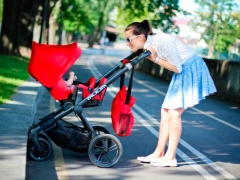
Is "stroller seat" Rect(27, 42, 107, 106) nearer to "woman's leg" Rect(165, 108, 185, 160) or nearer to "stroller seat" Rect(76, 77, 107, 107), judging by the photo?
"stroller seat" Rect(76, 77, 107, 107)

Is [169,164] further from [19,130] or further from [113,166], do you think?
[19,130]

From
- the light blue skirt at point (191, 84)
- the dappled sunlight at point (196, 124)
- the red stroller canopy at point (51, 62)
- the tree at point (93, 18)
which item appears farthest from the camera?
the tree at point (93, 18)

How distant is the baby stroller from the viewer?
6926 millimetres

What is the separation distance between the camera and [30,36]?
31.0 metres

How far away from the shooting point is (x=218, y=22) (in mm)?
46781

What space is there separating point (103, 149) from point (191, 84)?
1.32 metres

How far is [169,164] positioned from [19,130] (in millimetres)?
2147

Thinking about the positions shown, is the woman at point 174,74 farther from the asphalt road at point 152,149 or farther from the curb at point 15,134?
the curb at point 15,134

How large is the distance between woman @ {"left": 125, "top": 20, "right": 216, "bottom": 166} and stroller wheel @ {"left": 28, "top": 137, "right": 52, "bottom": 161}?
1.18 m

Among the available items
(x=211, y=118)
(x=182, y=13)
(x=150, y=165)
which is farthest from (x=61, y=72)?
(x=182, y=13)

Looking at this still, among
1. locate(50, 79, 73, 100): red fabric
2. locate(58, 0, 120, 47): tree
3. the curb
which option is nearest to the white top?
locate(50, 79, 73, 100): red fabric

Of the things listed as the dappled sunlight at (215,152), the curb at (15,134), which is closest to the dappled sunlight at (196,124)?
the dappled sunlight at (215,152)

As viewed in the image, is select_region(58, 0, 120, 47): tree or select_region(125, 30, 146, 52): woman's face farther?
select_region(58, 0, 120, 47): tree

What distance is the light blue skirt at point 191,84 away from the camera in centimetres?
705
